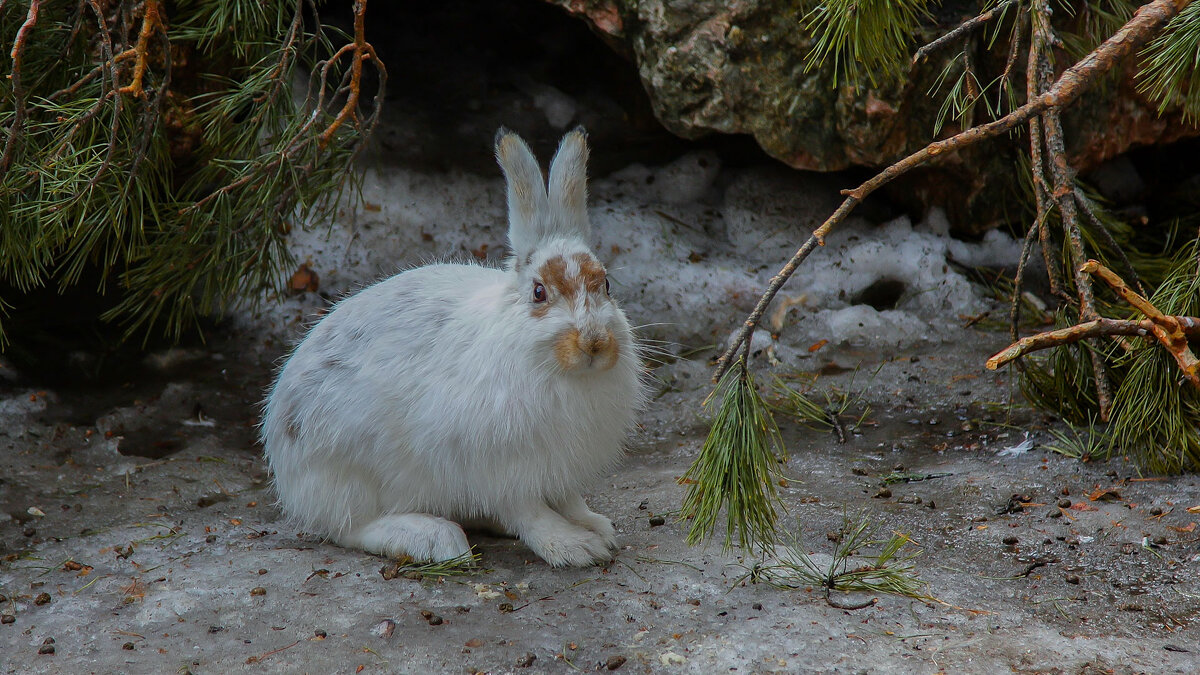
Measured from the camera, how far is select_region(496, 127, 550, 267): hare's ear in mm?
3303

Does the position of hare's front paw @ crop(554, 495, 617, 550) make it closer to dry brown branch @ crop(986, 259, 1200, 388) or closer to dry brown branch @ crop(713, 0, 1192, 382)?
dry brown branch @ crop(713, 0, 1192, 382)

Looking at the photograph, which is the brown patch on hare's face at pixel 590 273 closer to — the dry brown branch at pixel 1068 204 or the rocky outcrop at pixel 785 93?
the dry brown branch at pixel 1068 204

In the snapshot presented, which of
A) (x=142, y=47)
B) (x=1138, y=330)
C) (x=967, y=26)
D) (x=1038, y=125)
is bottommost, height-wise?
(x=1138, y=330)

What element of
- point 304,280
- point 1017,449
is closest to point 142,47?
point 304,280

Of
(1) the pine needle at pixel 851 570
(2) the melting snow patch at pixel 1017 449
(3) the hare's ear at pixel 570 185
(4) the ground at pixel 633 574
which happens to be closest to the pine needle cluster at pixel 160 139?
(4) the ground at pixel 633 574

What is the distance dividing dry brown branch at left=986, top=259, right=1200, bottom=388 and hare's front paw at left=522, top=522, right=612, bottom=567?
142 centimetres

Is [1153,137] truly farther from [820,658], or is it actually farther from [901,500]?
[820,658]

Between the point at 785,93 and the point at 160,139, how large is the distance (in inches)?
118

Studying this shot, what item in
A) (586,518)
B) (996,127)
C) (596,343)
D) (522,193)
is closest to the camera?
(996,127)

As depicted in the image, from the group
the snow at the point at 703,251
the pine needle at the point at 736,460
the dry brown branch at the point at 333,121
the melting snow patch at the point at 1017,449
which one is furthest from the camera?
the snow at the point at 703,251

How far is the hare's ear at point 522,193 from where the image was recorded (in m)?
3.30

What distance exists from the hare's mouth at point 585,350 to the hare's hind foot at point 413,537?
2.51ft

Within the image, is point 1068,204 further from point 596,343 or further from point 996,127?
point 596,343

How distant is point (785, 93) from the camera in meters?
5.26
